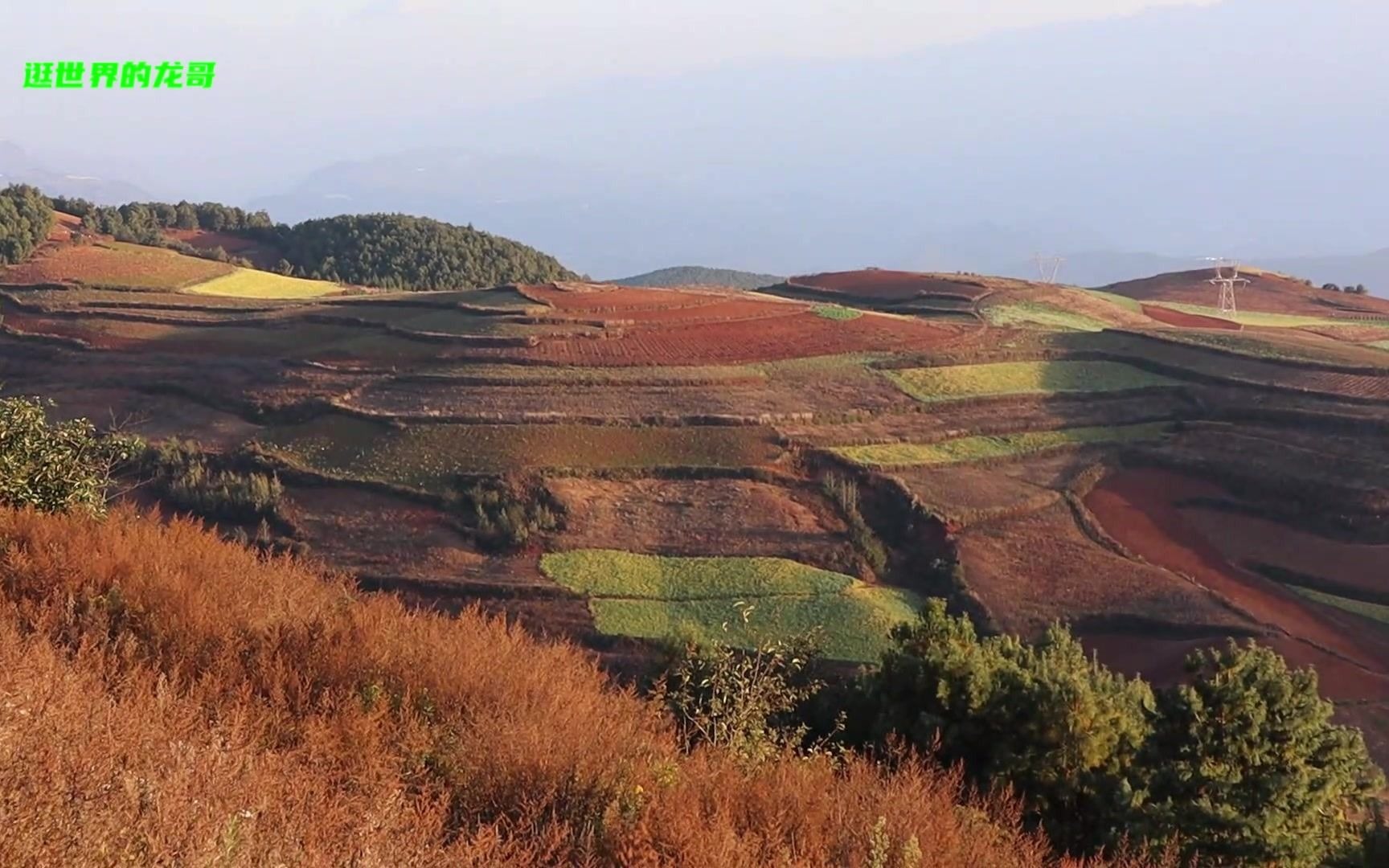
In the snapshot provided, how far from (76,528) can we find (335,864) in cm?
749

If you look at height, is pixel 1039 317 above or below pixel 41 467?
above

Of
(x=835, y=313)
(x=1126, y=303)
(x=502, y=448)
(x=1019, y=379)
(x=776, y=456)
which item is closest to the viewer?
(x=502, y=448)

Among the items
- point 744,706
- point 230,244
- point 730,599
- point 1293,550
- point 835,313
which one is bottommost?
point 730,599

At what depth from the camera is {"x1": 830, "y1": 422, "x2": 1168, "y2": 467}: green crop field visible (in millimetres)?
26484

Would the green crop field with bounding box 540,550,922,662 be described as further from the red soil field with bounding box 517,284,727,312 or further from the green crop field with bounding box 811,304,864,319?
the green crop field with bounding box 811,304,864,319

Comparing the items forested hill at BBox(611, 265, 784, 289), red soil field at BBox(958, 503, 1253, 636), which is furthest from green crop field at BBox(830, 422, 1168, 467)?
forested hill at BBox(611, 265, 784, 289)


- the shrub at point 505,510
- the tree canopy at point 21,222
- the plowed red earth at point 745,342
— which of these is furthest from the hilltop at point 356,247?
the shrub at point 505,510

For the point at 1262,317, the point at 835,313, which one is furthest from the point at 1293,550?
the point at 1262,317

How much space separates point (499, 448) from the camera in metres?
26.0

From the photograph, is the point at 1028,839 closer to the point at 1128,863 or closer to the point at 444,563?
the point at 1128,863

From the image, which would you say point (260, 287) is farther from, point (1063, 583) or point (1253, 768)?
point (1253, 768)

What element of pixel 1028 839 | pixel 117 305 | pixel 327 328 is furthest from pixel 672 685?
pixel 117 305

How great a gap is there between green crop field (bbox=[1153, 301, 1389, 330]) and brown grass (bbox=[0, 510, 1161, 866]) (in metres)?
45.3

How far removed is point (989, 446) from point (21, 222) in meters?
47.6
